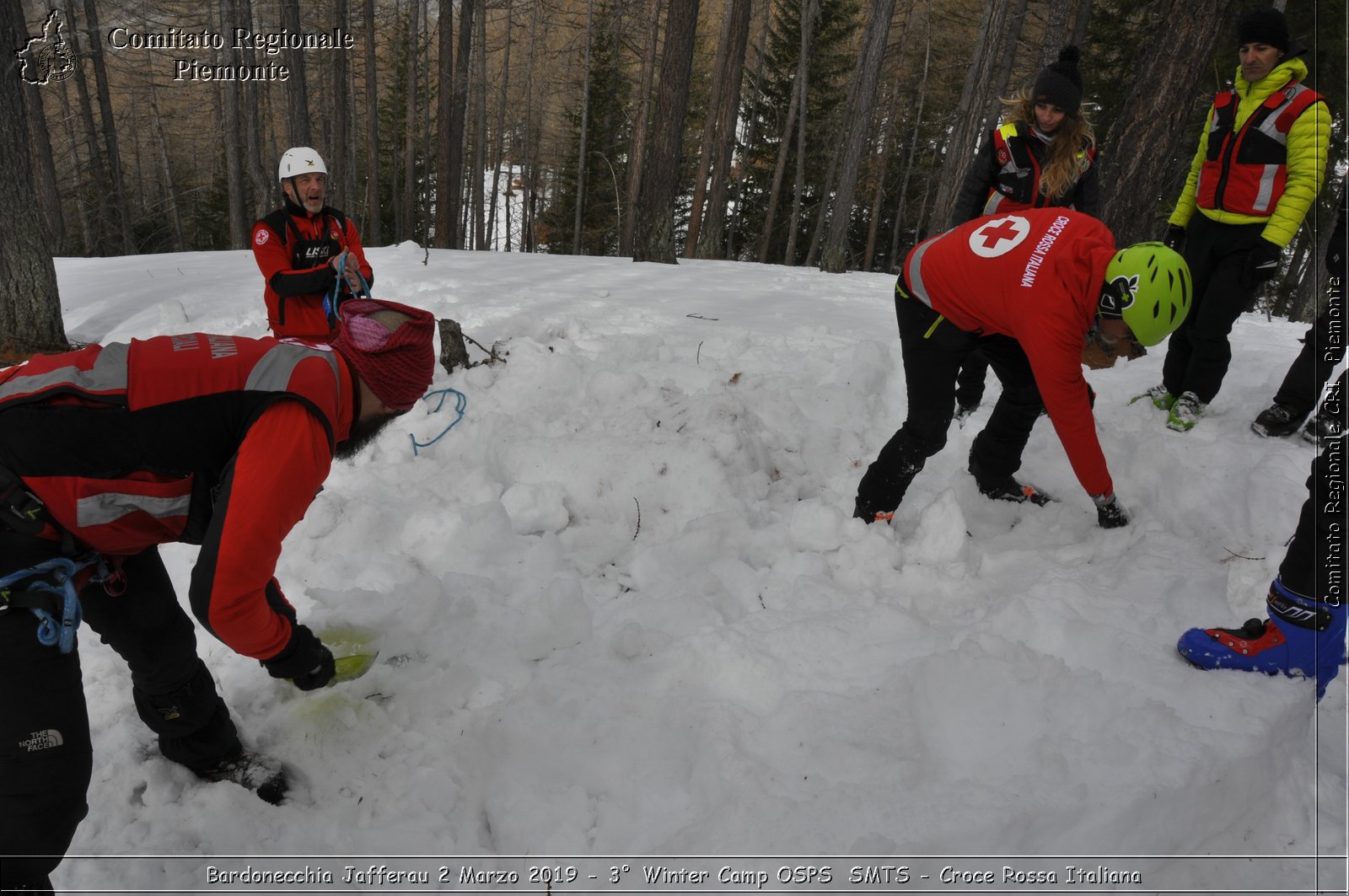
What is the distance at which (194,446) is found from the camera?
1.51m

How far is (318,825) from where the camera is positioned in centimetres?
196

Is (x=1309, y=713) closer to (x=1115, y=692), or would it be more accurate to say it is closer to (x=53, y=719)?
(x=1115, y=692)

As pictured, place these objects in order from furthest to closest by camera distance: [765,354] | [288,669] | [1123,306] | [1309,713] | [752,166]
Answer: [752,166], [765,354], [1123,306], [1309,713], [288,669]

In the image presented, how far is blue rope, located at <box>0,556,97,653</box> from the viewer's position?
56.7 inches

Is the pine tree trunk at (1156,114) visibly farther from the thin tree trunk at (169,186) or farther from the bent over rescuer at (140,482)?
the thin tree trunk at (169,186)

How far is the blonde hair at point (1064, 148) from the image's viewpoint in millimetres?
3420

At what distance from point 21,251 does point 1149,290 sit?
7.07 metres

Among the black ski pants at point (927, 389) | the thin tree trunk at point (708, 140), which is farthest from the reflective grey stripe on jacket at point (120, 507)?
the thin tree trunk at point (708, 140)

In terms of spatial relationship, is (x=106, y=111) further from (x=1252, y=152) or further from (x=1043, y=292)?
(x=1252, y=152)

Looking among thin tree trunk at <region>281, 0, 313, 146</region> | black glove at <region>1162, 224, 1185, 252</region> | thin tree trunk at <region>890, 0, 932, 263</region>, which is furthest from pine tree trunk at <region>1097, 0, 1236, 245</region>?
thin tree trunk at <region>890, 0, 932, 263</region>

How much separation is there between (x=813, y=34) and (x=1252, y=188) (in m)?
21.4

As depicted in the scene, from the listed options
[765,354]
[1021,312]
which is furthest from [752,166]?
[1021,312]

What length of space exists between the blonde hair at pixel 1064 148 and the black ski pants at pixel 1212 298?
81 cm

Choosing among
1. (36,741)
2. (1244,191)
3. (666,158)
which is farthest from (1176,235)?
(666,158)
